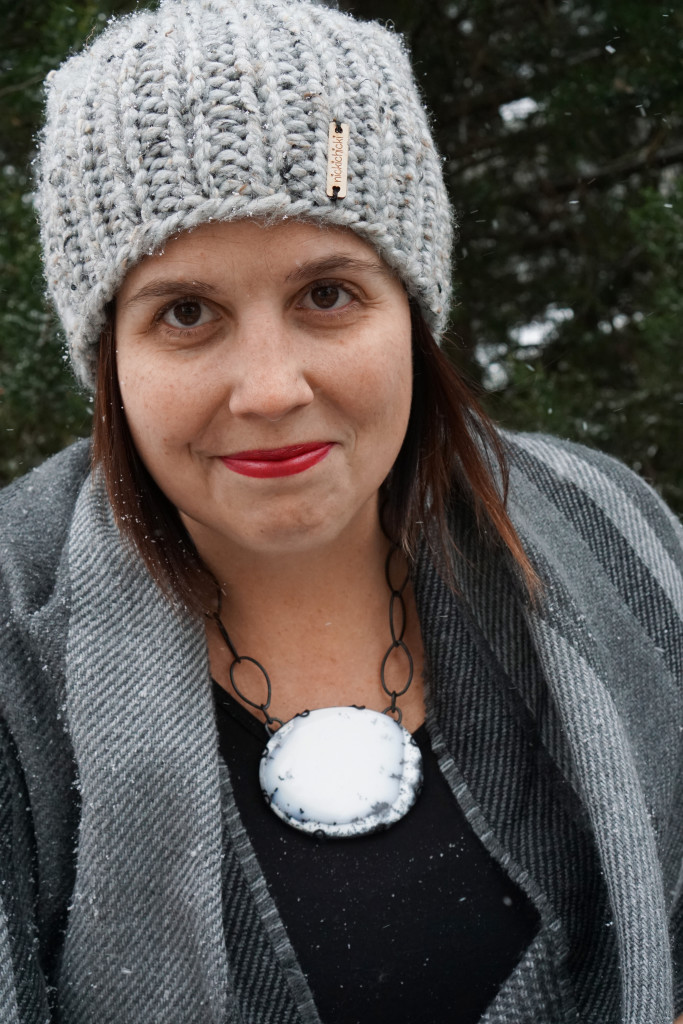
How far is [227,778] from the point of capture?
159 centimetres

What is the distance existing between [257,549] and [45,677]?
352 mm

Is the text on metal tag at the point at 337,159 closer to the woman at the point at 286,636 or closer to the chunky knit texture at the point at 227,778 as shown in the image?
the woman at the point at 286,636

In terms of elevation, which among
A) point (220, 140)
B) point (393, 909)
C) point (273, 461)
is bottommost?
point (393, 909)

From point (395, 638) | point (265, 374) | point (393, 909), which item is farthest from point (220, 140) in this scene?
point (393, 909)

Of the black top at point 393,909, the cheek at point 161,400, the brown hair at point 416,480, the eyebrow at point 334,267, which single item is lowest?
the black top at point 393,909

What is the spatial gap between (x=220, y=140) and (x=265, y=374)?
1.01ft

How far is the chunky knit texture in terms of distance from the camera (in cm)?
146

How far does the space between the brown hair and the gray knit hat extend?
13cm

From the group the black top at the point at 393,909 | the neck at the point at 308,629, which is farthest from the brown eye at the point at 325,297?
the black top at the point at 393,909

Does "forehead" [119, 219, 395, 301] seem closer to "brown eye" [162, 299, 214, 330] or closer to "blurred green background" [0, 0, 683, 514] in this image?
"brown eye" [162, 299, 214, 330]

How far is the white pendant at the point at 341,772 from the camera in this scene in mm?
1567

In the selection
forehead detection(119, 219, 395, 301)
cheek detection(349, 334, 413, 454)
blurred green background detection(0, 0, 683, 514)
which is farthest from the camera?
blurred green background detection(0, 0, 683, 514)

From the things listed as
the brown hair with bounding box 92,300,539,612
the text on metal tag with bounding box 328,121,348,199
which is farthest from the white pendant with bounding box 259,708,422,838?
the text on metal tag with bounding box 328,121,348,199

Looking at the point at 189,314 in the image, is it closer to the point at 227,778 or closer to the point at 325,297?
the point at 325,297
